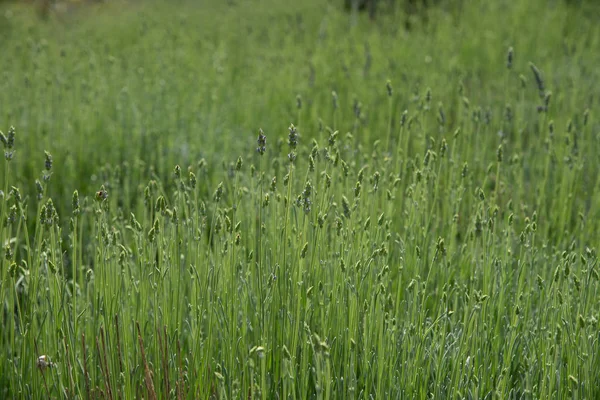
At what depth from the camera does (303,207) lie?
2154 mm

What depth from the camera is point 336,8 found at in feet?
28.5

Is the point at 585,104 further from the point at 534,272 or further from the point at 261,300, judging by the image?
the point at 261,300

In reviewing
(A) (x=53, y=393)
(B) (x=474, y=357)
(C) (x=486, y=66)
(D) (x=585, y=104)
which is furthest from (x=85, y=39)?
(B) (x=474, y=357)

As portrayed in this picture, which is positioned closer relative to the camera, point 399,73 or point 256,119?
point 256,119

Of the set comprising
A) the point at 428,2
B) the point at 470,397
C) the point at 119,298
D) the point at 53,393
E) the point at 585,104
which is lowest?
the point at 53,393

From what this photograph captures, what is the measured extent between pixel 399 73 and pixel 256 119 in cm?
129

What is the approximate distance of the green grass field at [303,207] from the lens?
6.71 feet

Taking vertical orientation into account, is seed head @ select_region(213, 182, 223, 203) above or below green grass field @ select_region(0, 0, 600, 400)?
above

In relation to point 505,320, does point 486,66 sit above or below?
above

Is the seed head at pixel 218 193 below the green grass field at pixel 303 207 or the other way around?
the other way around

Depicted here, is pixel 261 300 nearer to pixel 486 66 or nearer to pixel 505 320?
pixel 505 320

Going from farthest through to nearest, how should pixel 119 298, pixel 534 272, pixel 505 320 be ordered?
pixel 534 272 < pixel 505 320 < pixel 119 298

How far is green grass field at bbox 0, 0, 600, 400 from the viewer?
2045 mm

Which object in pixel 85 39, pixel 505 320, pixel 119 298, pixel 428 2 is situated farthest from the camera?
pixel 428 2
